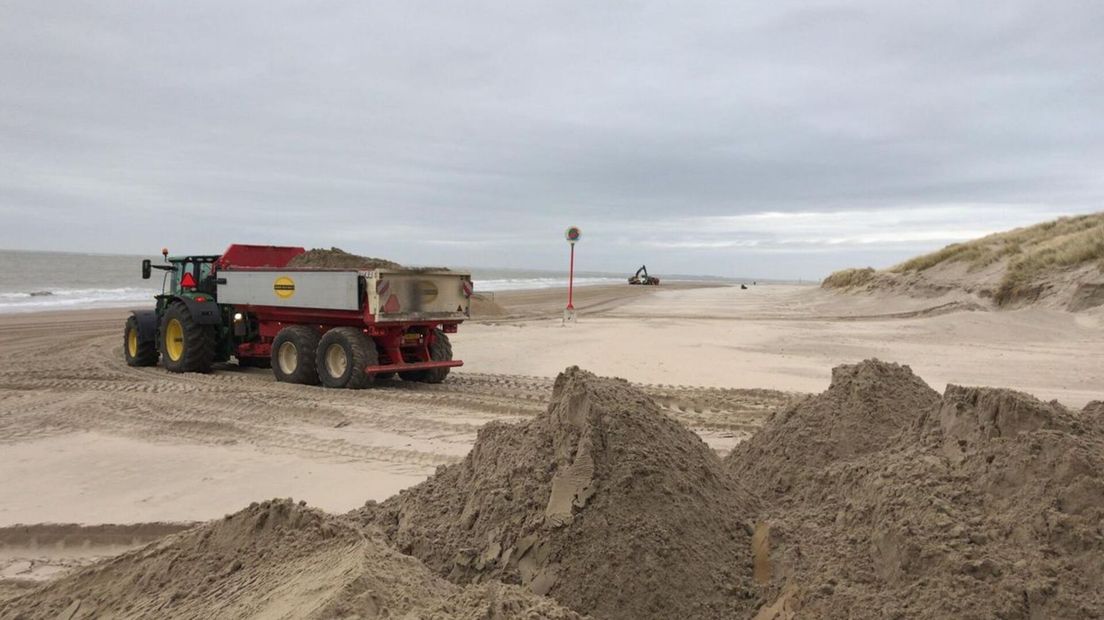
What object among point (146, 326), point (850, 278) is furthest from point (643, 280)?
point (146, 326)

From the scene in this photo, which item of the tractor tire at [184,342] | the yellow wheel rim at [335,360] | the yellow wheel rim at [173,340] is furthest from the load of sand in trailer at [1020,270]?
the yellow wheel rim at [173,340]

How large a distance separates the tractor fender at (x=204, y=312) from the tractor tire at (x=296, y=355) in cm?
143

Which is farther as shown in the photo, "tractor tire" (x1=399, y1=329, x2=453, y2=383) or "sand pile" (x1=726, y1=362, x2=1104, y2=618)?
"tractor tire" (x1=399, y1=329, x2=453, y2=383)

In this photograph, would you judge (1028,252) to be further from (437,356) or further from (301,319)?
(301,319)

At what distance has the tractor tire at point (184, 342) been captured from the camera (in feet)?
39.7

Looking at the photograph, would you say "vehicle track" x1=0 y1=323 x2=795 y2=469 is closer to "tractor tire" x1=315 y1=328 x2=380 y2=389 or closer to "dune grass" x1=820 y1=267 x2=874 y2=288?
"tractor tire" x1=315 y1=328 x2=380 y2=389

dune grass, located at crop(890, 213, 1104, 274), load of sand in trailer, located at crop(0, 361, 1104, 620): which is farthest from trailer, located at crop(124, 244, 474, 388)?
dune grass, located at crop(890, 213, 1104, 274)

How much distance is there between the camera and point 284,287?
1106cm

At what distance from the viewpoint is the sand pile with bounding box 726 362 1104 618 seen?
2.88 metres

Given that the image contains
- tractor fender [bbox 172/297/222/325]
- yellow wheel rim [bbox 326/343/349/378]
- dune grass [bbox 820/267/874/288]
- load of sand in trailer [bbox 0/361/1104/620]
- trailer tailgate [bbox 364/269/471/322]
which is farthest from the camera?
dune grass [bbox 820/267/874/288]

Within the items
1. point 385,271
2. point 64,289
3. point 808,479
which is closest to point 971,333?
point 385,271

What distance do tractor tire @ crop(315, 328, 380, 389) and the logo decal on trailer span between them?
0.84 metres

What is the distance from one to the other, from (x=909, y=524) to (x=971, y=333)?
15.8 metres

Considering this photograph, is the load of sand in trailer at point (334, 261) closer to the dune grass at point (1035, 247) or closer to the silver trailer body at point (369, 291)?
the silver trailer body at point (369, 291)
